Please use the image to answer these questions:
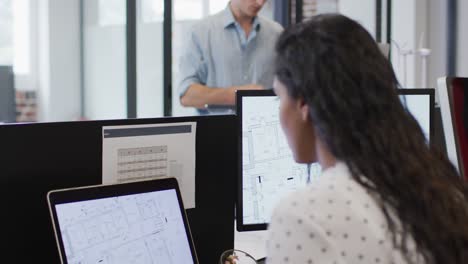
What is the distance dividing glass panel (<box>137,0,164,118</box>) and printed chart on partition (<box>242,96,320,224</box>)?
249cm

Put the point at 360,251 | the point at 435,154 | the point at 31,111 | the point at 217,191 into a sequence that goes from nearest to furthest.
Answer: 1. the point at 360,251
2. the point at 435,154
3. the point at 217,191
4. the point at 31,111

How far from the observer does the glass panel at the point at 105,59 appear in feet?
13.2

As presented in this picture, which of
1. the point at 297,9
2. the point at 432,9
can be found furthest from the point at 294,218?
the point at 432,9

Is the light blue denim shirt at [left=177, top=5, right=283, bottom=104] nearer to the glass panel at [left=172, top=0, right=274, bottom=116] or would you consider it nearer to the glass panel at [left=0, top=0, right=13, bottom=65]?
the glass panel at [left=172, top=0, right=274, bottom=116]

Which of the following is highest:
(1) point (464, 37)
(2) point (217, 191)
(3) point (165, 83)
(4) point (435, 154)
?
(1) point (464, 37)

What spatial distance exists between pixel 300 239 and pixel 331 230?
4cm

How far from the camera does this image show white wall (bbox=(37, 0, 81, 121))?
158 inches

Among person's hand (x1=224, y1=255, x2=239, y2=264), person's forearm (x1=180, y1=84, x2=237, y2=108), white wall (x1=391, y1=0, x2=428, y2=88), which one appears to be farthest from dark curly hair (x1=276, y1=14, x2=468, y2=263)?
white wall (x1=391, y1=0, x2=428, y2=88)

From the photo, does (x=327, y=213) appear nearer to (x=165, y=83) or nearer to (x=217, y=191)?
(x=217, y=191)

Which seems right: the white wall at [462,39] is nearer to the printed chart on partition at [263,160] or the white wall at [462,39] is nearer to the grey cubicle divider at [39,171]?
the printed chart on partition at [263,160]

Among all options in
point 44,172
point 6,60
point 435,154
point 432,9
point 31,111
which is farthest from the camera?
point 432,9

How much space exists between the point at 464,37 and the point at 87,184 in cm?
552

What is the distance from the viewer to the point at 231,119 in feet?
4.68

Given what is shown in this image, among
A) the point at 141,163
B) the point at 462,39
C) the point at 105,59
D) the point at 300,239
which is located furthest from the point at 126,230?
the point at 462,39
